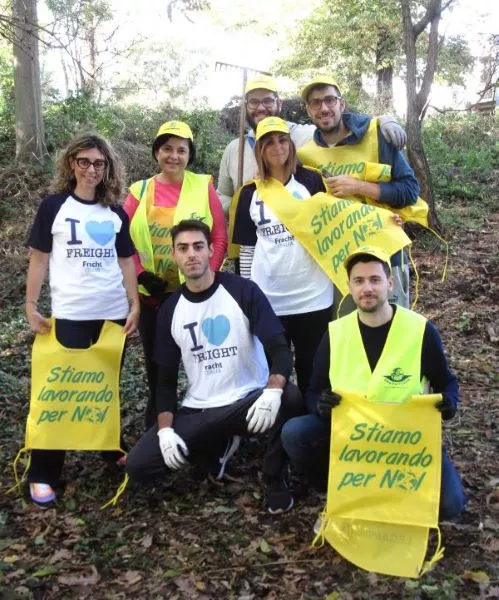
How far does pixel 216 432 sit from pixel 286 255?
1162mm

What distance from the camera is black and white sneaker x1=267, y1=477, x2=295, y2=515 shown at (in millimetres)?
3697

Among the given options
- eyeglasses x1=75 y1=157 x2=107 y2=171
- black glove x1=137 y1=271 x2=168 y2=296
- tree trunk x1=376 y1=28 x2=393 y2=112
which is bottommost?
black glove x1=137 y1=271 x2=168 y2=296

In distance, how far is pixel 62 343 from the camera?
394 centimetres

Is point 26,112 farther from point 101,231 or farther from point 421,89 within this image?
point 101,231

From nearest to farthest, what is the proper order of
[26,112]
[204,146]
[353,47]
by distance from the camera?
[26,112], [204,146], [353,47]

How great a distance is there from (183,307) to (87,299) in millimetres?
590

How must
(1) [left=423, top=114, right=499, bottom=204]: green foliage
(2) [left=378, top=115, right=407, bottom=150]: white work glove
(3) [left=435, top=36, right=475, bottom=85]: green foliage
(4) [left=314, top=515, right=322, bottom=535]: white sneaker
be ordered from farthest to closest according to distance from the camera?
(3) [left=435, top=36, right=475, bottom=85]: green foliage < (1) [left=423, top=114, right=499, bottom=204]: green foliage < (2) [left=378, top=115, right=407, bottom=150]: white work glove < (4) [left=314, top=515, right=322, bottom=535]: white sneaker

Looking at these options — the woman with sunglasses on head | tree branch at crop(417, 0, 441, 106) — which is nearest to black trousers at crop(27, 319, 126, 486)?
the woman with sunglasses on head

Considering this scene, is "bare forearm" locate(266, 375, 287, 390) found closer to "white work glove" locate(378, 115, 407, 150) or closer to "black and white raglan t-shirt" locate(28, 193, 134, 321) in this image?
"black and white raglan t-shirt" locate(28, 193, 134, 321)

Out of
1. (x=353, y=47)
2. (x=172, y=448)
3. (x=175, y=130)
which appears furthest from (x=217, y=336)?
(x=353, y=47)

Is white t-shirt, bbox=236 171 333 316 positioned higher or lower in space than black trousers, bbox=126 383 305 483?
higher

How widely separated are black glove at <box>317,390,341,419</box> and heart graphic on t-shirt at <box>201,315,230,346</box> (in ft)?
2.67

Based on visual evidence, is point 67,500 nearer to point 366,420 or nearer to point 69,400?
point 69,400

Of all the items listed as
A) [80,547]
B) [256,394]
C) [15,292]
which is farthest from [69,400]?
[15,292]
